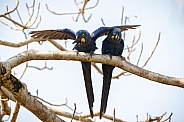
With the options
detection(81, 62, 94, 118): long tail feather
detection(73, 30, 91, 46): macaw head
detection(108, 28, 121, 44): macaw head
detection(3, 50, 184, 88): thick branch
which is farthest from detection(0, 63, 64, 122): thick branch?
detection(108, 28, 121, 44): macaw head

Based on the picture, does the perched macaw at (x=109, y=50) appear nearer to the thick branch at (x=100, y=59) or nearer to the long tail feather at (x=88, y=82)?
the long tail feather at (x=88, y=82)

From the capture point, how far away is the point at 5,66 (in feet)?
5.12

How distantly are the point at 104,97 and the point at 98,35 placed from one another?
467 millimetres

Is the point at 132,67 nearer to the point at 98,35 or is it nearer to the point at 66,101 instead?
the point at 98,35

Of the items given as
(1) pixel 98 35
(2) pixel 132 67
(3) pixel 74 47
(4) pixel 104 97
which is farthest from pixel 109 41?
(2) pixel 132 67

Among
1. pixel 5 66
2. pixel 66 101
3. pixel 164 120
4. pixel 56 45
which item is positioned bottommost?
pixel 66 101

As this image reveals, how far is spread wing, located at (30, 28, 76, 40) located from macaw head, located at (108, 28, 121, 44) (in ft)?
0.90

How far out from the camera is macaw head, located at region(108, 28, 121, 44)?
93.7 inches

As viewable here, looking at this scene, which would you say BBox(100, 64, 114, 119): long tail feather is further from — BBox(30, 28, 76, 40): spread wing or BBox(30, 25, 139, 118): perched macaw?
BBox(30, 28, 76, 40): spread wing

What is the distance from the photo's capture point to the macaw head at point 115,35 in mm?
2379

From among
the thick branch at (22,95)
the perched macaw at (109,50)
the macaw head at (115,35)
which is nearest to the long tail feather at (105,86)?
the perched macaw at (109,50)

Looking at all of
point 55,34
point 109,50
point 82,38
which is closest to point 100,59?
point 82,38

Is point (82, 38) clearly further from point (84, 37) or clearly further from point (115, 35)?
point (115, 35)

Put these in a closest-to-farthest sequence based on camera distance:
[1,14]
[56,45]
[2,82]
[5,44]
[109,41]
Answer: [2,82], [109,41], [1,14], [5,44], [56,45]
